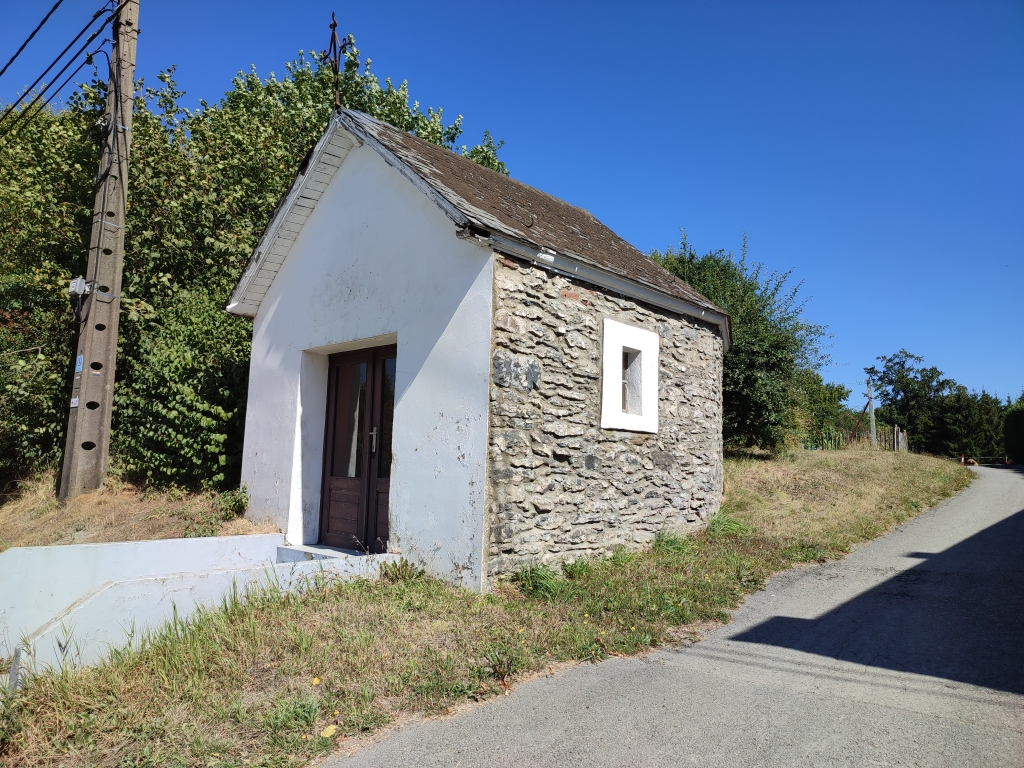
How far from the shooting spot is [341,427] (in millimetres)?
8891

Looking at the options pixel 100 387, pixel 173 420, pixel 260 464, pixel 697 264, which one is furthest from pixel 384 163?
pixel 697 264

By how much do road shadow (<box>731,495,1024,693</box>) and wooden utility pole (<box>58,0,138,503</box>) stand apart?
31.2 feet

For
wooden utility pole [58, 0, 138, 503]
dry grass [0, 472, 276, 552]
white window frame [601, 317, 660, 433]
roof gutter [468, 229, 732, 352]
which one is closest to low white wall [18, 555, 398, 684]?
dry grass [0, 472, 276, 552]

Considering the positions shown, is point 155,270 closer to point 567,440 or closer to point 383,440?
point 383,440

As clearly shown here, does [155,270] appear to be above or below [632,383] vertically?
above

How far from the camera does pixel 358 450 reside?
8.53 meters

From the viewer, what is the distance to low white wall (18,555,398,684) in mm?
4477

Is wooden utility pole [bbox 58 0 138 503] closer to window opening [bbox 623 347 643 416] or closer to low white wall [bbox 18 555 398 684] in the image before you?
low white wall [bbox 18 555 398 684]

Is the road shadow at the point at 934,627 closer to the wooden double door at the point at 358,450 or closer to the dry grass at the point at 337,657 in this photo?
the dry grass at the point at 337,657

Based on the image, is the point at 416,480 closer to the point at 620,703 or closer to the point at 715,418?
the point at 620,703

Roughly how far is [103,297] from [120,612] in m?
6.98

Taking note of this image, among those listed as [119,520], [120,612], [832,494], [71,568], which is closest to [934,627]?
[832,494]

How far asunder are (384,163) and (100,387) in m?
5.86

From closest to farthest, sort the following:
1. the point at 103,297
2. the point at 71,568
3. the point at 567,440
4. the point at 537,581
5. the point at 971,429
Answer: the point at 71,568, the point at 537,581, the point at 567,440, the point at 103,297, the point at 971,429
